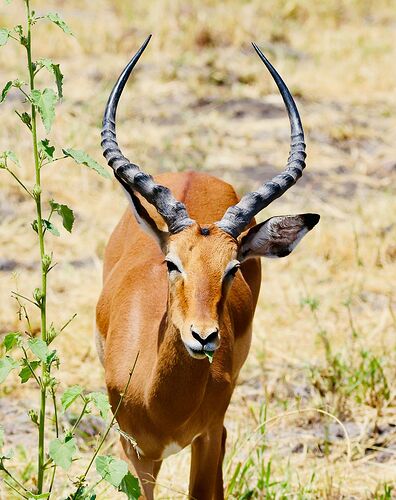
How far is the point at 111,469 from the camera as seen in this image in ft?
9.80

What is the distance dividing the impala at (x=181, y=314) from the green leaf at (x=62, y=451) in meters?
0.53

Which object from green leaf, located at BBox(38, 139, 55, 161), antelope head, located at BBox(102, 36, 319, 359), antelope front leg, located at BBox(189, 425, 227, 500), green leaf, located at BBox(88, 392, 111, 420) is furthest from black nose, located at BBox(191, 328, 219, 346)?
antelope front leg, located at BBox(189, 425, 227, 500)

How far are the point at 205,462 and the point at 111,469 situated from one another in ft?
4.61

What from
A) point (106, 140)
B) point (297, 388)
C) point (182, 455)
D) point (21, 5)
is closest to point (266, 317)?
point (297, 388)

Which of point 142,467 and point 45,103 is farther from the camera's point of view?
point 142,467

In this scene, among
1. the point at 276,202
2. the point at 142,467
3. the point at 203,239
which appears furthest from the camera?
the point at 276,202

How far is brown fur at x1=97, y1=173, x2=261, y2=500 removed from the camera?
364cm

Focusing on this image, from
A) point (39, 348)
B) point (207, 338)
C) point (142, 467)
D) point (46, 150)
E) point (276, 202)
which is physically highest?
point (276, 202)

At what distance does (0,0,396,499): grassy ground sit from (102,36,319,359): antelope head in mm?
700

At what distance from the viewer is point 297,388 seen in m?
5.89

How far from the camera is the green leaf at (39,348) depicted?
293cm

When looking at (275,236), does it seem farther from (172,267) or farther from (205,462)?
(205,462)

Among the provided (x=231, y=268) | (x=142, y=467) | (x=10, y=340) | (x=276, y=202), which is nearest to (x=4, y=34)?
(x=10, y=340)

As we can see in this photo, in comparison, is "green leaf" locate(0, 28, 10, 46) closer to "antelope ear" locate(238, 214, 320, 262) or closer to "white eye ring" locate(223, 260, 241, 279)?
"white eye ring" locate(223, 260, 241, 279)
